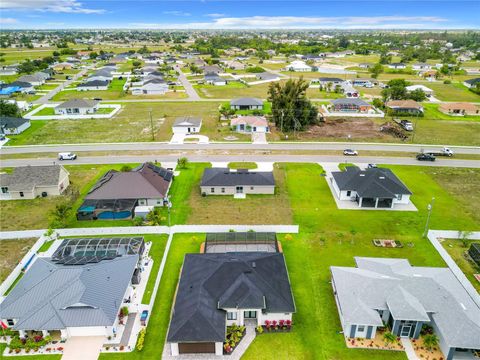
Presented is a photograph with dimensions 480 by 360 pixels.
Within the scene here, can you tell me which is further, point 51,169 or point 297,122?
point 297,122

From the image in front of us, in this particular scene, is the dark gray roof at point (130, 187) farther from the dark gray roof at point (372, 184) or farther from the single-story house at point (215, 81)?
the single-story house at point (215, 81)

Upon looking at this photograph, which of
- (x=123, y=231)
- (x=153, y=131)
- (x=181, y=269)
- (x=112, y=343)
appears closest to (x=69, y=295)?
(x=112, y=343)

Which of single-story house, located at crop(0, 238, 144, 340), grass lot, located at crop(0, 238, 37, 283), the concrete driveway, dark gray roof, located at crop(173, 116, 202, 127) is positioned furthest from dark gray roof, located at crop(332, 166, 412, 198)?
grass lot, located at crop(0, 238, 37, 283)

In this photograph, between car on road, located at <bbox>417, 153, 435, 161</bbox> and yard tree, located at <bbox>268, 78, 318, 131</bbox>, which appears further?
yard tree, located at <bbox>268, 78, 318, 131</bbox>

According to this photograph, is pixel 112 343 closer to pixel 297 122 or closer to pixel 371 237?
pixel 371 237

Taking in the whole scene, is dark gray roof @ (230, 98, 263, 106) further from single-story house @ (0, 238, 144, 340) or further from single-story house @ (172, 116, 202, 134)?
single-story house @ (0, 238, 144, 340)

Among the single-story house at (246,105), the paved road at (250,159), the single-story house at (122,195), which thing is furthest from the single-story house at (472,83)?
the single-story house at (122,195)

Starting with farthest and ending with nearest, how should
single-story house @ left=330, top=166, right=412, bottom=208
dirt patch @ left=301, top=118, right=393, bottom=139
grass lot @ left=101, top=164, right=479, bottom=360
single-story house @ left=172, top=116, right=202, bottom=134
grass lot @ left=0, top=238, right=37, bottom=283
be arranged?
single-story house @ left=172, top=116, right=202, bottom=134
dirt patch @ left=301, top=118, right=393, bottom=139
single-story house @ left=330, top=166, right=412, bottom=208
grass lot @ left=0, top=238, right=37, bottom=283
grass lot @ left=101, top=164, right=479, bottom=360
